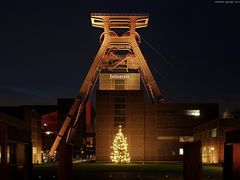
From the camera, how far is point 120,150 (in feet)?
241

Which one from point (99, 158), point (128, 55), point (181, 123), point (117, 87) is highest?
point (128, 55)

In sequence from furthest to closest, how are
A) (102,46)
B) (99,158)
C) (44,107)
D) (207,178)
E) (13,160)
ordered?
(44,107)
(102,46)
(99,158)
(207,178)
(13,160)

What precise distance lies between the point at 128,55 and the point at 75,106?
45.0ft

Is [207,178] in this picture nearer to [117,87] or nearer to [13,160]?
[13,160]

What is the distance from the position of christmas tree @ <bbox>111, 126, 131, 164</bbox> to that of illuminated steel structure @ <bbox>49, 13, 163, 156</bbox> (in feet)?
38.2

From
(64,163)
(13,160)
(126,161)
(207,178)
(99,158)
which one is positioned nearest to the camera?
(64,163)

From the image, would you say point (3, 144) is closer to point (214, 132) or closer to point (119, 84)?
point (214, 132)

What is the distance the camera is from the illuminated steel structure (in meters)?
85.1

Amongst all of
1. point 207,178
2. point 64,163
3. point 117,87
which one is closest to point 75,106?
point 117,87

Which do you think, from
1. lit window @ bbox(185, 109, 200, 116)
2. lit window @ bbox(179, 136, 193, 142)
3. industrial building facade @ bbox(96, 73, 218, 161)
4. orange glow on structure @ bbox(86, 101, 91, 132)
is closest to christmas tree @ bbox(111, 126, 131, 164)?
industrial building facade @ bbox(96, 73, 218, 161)

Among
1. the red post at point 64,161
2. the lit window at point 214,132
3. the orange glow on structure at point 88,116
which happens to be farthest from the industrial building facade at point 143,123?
the red post at point 64,161

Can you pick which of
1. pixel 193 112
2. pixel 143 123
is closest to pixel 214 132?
pixel 193 112

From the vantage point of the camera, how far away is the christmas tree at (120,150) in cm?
7350

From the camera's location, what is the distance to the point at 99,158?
265ft
